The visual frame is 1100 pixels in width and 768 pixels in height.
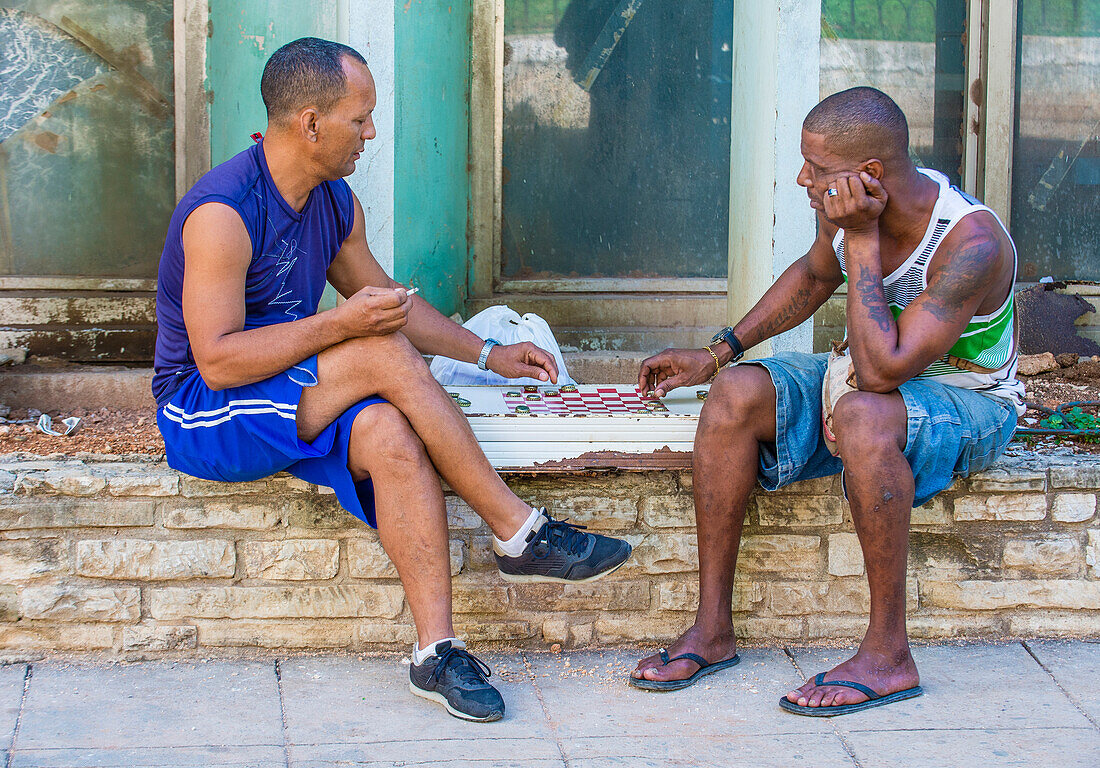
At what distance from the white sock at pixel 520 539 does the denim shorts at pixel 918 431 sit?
657 millimetres

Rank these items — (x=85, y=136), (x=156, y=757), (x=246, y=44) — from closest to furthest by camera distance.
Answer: (x=156, y=757) → (x=246, y=44) → (x=85, y=136)

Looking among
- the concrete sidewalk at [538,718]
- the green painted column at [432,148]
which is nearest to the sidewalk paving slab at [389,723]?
the concrete sidewalk at [538,718]

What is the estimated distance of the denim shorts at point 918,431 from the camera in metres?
2.75

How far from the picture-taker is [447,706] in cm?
264

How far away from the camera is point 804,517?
3.14 metres

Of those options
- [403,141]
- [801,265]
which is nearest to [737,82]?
[801,265]

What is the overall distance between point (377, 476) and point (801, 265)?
146 cm

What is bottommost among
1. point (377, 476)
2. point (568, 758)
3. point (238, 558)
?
point (568, 758)

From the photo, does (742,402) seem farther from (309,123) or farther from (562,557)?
(309,123)

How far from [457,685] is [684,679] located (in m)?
0.61

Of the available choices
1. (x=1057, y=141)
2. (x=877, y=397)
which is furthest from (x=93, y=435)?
(x=1057, y=141)

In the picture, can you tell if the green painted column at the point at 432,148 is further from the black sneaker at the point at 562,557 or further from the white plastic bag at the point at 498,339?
the black sneaker at the point at 562,557

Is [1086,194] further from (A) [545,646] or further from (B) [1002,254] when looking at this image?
(A) [545,646]

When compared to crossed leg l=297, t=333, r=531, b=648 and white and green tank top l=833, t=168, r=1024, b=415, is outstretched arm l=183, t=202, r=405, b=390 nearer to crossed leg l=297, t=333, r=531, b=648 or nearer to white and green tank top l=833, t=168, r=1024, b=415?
crossed leg l=297, t=333, r=531, b=648
